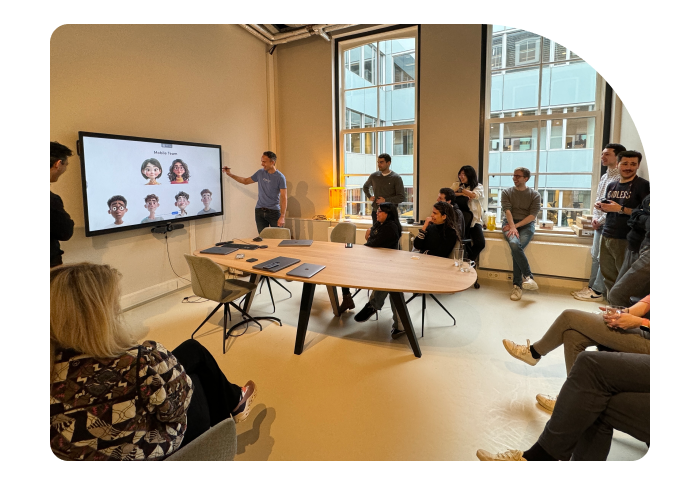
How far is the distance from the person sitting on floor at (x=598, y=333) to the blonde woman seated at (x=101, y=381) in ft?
5.98

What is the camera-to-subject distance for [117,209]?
366 cm

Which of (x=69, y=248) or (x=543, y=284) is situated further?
(x=543, y=284)

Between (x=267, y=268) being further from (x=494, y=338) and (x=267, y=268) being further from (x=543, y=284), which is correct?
(x=543, y=284)

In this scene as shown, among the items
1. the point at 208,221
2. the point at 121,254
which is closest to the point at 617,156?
the point at 208,221

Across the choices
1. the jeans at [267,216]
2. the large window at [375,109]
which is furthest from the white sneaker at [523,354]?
the jeans at [267,216]

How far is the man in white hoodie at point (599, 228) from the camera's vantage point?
3939 mm

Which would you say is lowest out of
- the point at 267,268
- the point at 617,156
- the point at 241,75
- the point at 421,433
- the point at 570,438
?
the point at 421,433

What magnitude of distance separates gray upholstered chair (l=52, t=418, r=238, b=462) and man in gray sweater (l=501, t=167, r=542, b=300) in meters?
3.91

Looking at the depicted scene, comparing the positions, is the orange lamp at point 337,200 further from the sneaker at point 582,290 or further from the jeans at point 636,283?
the jeans at point 636,283

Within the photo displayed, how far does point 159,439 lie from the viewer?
3.83 feet

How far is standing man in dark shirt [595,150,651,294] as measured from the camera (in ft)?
11.5

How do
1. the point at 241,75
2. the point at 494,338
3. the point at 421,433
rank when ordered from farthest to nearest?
the point at 241,75, the point at 494,338, the point at 421,433

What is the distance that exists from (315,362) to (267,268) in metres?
0.81

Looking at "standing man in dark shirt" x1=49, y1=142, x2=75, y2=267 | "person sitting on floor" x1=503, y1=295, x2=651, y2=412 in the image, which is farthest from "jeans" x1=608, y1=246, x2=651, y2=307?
"standing man in dark shirt" x1=49, y1=142, x2=75, y2=267
